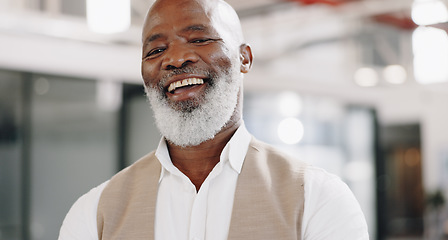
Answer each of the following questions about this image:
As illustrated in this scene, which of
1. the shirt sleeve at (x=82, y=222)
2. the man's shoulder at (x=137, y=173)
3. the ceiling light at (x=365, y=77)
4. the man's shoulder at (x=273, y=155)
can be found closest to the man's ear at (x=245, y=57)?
the man's shoulder at (x=273, y=155)

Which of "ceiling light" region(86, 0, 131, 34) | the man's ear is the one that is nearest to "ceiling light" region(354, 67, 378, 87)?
"ceiling light" region(86, 0, 131, 34)

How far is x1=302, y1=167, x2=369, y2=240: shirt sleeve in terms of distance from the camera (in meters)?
1.01

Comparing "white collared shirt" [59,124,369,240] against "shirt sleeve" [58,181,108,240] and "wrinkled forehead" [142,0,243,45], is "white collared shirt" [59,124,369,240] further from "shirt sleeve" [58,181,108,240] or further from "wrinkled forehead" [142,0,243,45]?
"wrinkled forehead" [142,0,243,45]

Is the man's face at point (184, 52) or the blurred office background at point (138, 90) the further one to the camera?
the blurred office background at point (138, 90)

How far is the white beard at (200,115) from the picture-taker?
1132 mm

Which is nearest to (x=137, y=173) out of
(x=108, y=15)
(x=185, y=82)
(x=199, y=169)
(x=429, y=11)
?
(x=199, y=169)

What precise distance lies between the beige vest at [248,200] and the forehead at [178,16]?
0.27 meters

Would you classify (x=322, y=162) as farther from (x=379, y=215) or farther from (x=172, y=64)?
(x=172, y=64)

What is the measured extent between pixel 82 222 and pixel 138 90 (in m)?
3.63

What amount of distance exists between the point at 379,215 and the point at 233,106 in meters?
6.57

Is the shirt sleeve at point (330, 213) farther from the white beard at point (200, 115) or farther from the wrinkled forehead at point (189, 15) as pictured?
the wrinkled forehead at point (189, 15)

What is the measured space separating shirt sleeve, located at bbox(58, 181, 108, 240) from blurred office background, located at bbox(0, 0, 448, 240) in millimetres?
2987

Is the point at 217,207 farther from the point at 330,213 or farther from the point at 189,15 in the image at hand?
the point at 189,15

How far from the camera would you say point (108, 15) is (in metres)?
4.98
